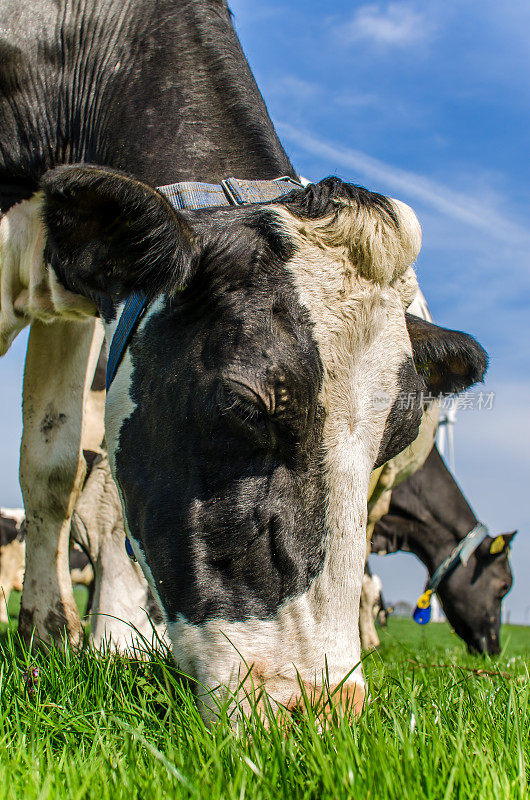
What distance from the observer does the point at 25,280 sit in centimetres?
372

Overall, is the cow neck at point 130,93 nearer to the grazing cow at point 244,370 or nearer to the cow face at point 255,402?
the grazing cow at point 244,370

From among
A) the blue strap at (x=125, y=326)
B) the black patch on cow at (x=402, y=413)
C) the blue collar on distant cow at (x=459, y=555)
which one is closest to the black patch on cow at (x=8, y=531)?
the blue collar on distant cow at (x=459, y=555)

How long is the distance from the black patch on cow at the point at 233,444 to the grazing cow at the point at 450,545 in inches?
Result: 210

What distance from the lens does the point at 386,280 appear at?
8.95 feet

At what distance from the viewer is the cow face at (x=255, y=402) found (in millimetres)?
2281

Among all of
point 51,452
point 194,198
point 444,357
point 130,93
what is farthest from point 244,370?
point 51,452

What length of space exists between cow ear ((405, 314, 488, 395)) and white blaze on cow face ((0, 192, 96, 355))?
4.75 feet

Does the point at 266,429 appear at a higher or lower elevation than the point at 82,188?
lower

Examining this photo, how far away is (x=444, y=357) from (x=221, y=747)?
209 cm

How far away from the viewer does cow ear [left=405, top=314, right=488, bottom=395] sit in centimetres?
331

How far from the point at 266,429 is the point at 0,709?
107cm

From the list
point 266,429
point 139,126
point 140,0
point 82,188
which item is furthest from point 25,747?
point 140,0

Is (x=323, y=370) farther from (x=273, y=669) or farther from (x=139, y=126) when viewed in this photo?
(x=139, y=126)

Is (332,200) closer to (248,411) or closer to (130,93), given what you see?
(248,411)
